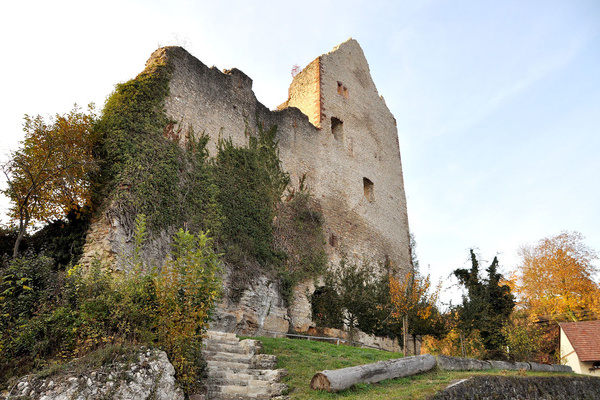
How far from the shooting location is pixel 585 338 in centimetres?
1970

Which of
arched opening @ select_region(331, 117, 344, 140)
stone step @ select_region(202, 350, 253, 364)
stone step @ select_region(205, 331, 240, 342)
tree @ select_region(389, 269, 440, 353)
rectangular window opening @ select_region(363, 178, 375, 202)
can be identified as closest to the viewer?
stone step @ select_region(202, 350, 253, 364)

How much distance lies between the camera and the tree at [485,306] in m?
15.3

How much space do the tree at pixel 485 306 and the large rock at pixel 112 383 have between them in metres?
12.2

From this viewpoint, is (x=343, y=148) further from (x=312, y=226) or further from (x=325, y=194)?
(x=312, y=226)

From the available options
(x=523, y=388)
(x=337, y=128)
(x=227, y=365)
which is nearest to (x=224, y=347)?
(x=227, y=365)

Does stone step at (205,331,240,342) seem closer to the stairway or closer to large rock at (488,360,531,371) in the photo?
the stairway

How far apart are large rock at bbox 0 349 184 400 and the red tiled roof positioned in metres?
19.6

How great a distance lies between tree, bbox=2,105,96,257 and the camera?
9969mm

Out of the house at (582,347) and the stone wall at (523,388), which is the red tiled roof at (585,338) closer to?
the house at (582,347)

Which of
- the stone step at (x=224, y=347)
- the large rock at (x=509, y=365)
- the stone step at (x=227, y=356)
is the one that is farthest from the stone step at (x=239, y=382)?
the large rock at (x=509, y=365)

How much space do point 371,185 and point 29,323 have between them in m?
16.6

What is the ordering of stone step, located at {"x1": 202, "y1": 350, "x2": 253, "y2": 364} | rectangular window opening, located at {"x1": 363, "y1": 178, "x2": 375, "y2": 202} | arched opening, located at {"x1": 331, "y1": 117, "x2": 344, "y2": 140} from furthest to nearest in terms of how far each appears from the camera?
1. rectangular window opening, located at {"x1": 363, "y1": 178, "x2": 375, "y2": 202}
2. arched opening, located at {"x1": 331, "y1": 117, "x2": 344, "y2": 140}
3. stone step, located at {"x1": 202, "y1": 350, "x2": 253, "y2": 364}

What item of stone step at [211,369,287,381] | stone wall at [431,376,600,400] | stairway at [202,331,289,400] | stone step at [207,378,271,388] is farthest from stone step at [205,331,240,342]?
stone wall at [431,376,600,400]

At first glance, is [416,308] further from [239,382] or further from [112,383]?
[112,383]
